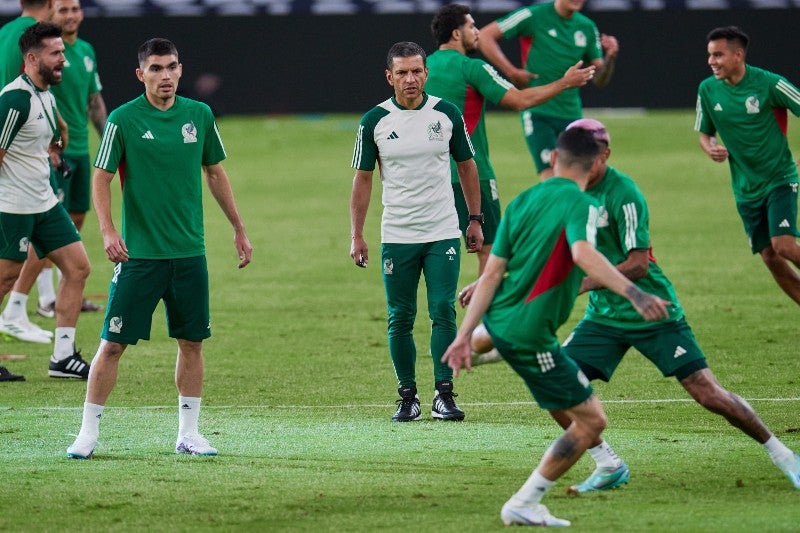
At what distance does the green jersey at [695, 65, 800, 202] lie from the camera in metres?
11.6

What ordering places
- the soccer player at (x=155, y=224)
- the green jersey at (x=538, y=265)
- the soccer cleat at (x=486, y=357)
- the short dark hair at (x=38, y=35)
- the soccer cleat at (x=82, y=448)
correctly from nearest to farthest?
the green jersey at (x=538, y=265), the soccer cleat at (x=486, y=357), the soccer cleat at (x=82, y=448), the soccer player at (x=155, y=224), the short dark hair at (x=38, y=35)

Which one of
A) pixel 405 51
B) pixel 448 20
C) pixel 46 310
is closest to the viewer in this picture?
pixel 405 51

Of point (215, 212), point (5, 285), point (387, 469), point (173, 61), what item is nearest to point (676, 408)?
point (387, 469)

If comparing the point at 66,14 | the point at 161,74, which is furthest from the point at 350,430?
the point at 66,14

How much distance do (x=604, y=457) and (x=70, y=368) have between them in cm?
533

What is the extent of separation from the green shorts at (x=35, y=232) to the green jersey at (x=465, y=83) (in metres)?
3.10

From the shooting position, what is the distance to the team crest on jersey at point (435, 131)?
9.76 m

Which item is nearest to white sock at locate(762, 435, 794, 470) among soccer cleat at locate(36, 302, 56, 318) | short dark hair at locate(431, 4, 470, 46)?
short dark hair at locate(431, 4, 470, 46)

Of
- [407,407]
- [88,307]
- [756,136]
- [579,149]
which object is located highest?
[579,149]

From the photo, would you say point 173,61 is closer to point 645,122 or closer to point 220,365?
point 220,365

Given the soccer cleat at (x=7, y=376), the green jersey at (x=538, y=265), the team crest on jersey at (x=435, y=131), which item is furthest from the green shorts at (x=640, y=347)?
the soccer cleat at (x=7, y=376)

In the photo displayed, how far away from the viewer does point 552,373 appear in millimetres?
6922

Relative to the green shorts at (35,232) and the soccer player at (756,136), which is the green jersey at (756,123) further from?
the green shorts at (35,232)

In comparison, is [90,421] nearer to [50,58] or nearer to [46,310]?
[50,58]
